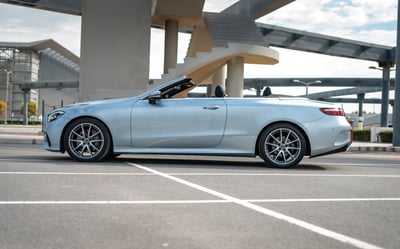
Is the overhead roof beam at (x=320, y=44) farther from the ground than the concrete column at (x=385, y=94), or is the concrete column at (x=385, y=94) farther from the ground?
the overhead roof beam at (x=320, y=44)

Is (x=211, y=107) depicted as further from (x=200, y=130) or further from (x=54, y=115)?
(x=54, y=115)

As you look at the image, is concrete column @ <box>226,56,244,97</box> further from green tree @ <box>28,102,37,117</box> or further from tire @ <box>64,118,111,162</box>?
green tree @ <box>28,102,37,117</box>

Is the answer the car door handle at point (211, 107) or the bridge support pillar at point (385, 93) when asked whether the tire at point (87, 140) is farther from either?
the bridge support pillar at point (385, 93)

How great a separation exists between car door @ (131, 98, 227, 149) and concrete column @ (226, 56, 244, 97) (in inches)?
883

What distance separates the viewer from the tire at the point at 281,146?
8172 mm

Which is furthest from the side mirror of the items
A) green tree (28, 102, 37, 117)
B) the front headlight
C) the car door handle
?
green tree (28, 102, 37, 117)

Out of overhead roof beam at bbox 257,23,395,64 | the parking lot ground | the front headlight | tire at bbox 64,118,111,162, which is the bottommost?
the parking lot ground

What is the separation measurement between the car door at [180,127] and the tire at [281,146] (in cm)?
69

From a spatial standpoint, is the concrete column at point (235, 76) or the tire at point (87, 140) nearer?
the tire at point (87, 140)

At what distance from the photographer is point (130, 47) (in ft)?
86.8

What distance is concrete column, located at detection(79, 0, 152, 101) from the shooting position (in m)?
26.0

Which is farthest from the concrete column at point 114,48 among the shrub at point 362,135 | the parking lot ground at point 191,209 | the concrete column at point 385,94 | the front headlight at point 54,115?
the concrete column at point 385,94

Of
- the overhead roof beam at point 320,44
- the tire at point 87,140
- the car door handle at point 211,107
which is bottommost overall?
the tire at point 87,140

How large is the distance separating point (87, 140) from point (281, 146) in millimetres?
2980
